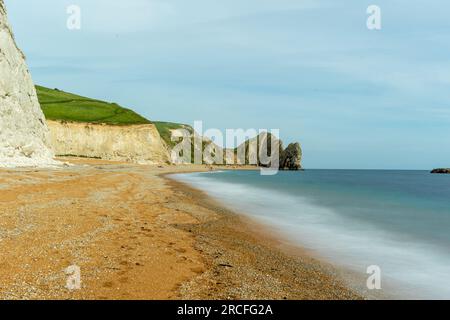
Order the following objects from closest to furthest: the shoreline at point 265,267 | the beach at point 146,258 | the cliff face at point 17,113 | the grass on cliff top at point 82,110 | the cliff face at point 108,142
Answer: the beach at point 146,258 < the shoreline at point 265,267 < the cliff face at point 17,113 < the cliff face at point 108,142 < the grass on cliff top at point 82,110

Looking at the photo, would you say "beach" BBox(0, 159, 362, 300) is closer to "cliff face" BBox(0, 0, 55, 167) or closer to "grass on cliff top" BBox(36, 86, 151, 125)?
"cliff face" BBox(0, 0, 55, 167)

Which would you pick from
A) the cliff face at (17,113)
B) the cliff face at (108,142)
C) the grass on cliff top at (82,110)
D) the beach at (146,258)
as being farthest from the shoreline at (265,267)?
the grass on cliff top at (82,110)

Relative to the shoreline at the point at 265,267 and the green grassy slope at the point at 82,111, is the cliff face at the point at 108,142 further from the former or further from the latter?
the shoreline at the point at 265,267

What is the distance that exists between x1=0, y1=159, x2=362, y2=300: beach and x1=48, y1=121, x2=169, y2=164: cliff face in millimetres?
87489

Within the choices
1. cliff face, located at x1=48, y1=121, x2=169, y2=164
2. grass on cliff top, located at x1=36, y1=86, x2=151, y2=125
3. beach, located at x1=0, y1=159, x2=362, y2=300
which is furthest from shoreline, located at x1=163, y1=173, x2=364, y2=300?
grass on cliff top, located at x1=36, y1=86, x2=151, y2=125

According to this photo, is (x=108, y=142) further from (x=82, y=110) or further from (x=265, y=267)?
(x=265, y=267)

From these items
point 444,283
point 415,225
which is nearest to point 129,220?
point 444,283

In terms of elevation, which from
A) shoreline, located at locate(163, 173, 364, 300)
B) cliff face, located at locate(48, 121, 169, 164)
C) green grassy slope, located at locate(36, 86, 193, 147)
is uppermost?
green grassy slope, located at locate(36, 86, 193, 147)

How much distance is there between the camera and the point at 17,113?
160 ft

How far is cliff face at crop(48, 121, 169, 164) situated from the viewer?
96.9 m

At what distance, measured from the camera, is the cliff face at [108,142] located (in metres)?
96.9

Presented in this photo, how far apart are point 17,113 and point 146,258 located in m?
48.8

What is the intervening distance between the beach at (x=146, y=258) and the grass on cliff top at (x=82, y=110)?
312 ft

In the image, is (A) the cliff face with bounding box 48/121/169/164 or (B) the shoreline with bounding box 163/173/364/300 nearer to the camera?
(B) the shoreline with bounding box 163/173/364/300
